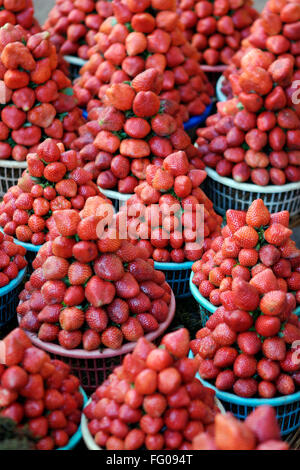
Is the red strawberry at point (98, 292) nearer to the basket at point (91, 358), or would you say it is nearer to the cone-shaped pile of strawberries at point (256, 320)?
the basket at point (91, 358)

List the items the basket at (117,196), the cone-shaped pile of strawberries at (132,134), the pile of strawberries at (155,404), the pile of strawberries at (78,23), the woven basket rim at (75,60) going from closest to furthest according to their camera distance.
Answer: the pile of strawberries at (155,404), the cone-shaped pile of strawberries at (132,134), the basket at (117,196), the pile of strawberries at (78,23), the woven basket rim at (75,60)

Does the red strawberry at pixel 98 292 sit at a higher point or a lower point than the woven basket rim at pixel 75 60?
higher

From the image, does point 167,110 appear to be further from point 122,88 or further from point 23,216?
point 23,216

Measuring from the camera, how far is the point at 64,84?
3.06 m

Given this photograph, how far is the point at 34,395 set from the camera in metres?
1.51

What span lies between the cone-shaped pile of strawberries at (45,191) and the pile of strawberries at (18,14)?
4.25ft

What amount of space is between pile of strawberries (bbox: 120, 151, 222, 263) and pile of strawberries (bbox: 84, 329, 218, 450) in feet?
3.03

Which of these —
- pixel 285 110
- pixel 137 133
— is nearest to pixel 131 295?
pixel 137 133

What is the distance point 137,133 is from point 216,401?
4.45ft

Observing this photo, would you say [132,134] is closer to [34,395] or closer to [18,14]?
[18,14]

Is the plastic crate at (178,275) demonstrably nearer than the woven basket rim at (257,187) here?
Yes

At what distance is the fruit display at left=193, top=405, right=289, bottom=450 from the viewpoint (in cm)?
127

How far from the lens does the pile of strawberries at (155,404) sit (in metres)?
1.47

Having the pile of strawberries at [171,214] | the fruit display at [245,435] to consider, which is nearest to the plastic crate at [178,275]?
the pile of strawberries at [171,214]
